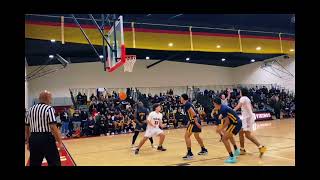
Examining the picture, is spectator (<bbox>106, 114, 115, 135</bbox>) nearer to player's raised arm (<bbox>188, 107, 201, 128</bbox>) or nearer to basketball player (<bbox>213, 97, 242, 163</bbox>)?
player's raised arm (<bbox>188, 107, 201, 128</bbox>)

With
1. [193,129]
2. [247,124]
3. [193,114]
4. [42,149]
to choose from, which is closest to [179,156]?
[193,129]

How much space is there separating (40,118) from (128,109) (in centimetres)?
1490

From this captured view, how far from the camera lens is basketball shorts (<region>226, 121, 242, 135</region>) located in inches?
319

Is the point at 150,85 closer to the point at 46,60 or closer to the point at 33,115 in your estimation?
the point at 46,60

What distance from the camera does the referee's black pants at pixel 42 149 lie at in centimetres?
515

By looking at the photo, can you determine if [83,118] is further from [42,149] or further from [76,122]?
[42,149]

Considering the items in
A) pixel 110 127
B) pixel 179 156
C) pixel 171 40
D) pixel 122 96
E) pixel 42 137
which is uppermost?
pixel 171 40

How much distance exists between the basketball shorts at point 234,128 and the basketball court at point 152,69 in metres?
0.74

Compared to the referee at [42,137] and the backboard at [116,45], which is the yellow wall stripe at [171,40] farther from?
the referee at [42,137]

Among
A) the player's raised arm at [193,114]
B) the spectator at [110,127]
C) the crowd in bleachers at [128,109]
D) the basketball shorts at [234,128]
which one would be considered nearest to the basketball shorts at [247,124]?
the basketball shorts at [234,128]

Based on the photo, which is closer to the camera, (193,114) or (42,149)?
(42,149)

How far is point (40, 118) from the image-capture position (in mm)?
5230

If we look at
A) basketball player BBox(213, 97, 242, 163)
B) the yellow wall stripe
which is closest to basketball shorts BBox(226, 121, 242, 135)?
basketball player BBox(213, 97, 242, 163)
